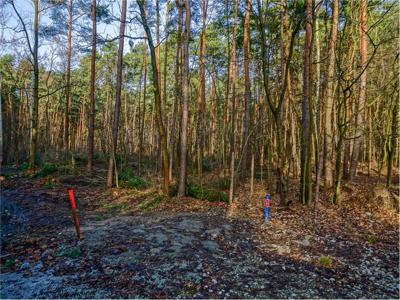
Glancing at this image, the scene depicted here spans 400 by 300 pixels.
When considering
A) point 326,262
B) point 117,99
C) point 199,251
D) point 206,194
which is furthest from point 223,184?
point 326,262

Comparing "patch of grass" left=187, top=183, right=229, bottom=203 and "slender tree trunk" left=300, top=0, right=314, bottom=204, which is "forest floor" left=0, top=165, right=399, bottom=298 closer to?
"slender tree trunk" left=300, top=0, right=314, bottom=204

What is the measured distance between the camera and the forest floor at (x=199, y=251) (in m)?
3.25

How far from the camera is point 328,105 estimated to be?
8.62 m

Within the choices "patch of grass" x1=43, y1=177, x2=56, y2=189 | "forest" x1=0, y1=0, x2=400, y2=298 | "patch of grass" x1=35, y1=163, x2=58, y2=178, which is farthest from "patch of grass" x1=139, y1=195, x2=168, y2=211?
"patch of grass" x1=35, y1=163, x2=58, y2=178

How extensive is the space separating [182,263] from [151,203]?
4284 millimetres

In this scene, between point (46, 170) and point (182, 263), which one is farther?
point (46, 170)

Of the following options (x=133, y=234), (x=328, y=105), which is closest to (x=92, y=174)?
(x=133, y=234)

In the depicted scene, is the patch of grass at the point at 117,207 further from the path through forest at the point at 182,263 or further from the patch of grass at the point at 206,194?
the patch of grass at the point at 206,194

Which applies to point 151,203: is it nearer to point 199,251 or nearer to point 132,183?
point 132,183

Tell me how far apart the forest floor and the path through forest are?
15mm

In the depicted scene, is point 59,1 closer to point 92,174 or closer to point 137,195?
point 92,174

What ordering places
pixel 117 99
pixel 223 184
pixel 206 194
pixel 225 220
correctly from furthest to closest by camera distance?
pixel 223 184
pixel 117 99
pixel 206 194
pixel 225 220

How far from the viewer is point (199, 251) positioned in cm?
434

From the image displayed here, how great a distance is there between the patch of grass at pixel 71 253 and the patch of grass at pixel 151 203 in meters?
3.26
